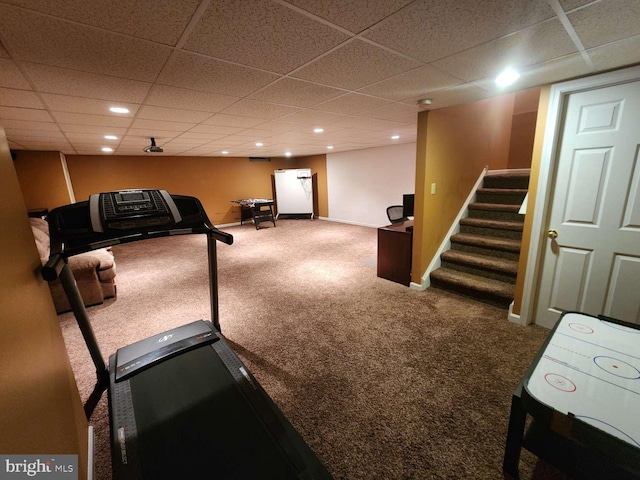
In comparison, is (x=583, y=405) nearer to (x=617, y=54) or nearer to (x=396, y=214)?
(x=617, y=54)

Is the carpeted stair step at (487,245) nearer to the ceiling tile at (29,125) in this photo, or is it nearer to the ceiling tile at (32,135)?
the ceiling tile at (29,125)

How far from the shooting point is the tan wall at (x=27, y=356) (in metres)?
0.70

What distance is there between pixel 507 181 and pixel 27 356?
4.91 meters

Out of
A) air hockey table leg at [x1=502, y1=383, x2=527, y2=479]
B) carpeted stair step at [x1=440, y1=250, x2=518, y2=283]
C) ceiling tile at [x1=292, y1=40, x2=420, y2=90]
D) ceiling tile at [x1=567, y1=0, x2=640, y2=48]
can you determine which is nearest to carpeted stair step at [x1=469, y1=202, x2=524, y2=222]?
carpeted stair step at [x1=440, y1=250, x2=518, y2=283]

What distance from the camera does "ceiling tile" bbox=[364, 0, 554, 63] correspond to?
1141 millimetres

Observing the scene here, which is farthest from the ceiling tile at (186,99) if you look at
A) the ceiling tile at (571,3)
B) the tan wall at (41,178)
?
the tan wall at (41,178)

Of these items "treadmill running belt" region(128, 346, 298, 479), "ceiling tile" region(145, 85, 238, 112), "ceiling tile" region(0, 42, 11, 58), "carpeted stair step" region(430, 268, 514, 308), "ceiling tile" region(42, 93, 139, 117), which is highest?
"ceiling tile" region(145, 85, 238, 112)

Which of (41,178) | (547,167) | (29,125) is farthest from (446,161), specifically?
(41,178)

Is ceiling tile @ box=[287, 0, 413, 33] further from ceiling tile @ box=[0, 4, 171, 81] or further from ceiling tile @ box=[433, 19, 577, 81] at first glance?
ceiling tile @ box=[0, 4, 171, 81]

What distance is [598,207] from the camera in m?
2.17

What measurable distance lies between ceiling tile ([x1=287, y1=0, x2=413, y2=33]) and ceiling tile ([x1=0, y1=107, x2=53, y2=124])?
2.84 m

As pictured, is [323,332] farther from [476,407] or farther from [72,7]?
[72,7]

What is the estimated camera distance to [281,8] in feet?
3.69
